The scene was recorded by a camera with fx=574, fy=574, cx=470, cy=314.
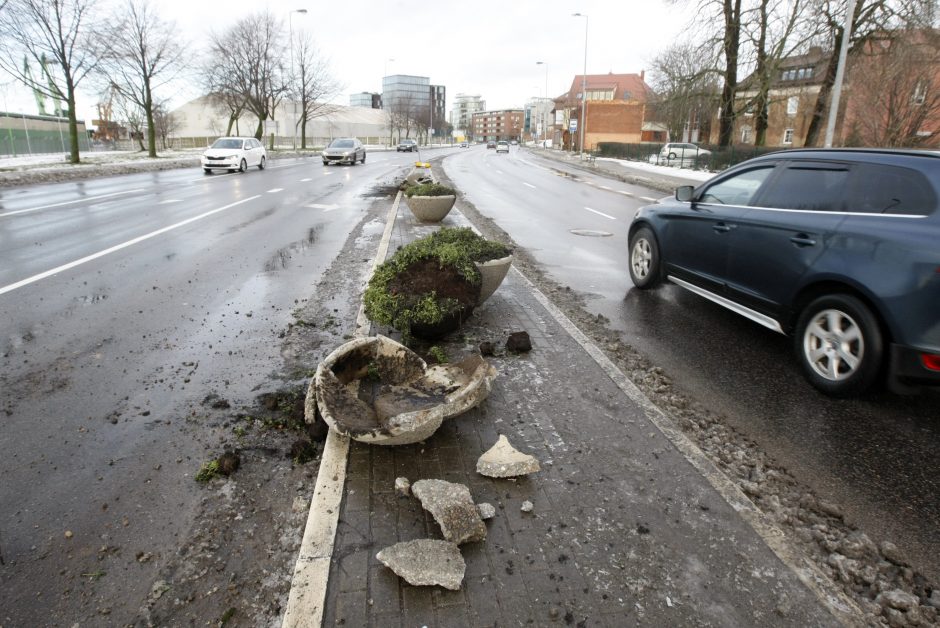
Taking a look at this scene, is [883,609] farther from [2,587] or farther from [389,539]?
[2,587]

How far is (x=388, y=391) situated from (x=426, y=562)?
5.41ft

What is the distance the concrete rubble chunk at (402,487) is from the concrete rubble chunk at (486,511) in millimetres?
389

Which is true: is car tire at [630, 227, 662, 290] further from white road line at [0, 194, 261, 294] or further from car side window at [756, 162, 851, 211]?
white road line at [0, 194, 261, 294]

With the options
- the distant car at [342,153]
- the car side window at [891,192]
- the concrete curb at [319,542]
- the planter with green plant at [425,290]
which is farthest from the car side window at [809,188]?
the distant car at [342,153]

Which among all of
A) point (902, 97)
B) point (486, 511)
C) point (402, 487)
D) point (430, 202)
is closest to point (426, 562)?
point (486, 511)

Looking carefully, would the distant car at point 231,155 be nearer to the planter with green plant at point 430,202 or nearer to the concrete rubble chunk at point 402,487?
the planter with green plant at point 430,202

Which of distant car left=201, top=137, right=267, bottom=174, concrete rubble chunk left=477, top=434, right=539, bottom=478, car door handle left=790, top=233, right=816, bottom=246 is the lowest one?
concrete rubble chunk left=477, top=434, right=539, bottom=478

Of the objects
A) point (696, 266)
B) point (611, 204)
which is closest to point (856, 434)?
point (696, 266)

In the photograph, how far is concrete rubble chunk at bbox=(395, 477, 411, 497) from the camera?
2.99 metres

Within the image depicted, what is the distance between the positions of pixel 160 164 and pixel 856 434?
3636 centimetres

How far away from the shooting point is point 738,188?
5.78 metres

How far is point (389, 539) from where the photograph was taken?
266cm

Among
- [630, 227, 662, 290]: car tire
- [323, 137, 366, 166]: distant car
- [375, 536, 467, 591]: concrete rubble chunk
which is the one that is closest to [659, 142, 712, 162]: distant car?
[323, 137, 366, 166]: distant car

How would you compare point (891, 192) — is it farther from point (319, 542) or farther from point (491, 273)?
point (319, 542)
